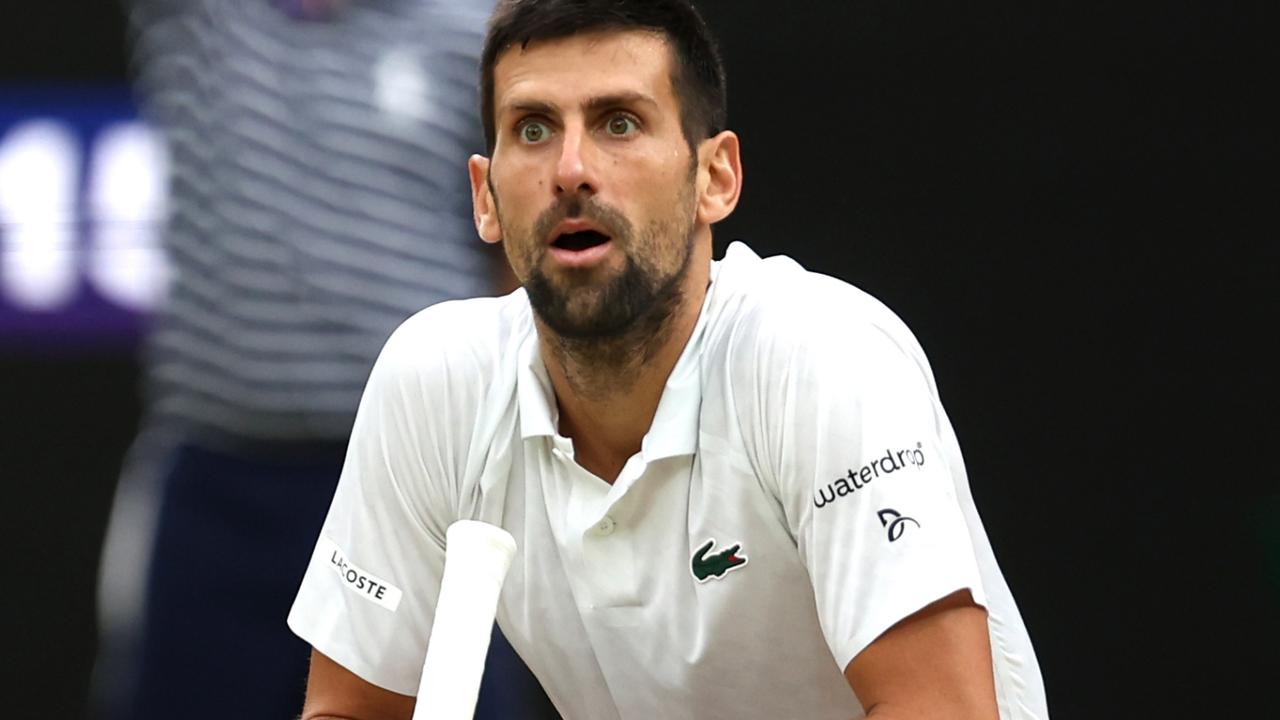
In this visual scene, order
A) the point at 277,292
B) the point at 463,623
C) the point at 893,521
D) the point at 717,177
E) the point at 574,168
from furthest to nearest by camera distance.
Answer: the point at 277,292 → the point at 717,177 → the point at 574,168 → the point at 893,521 → the point at 463,623

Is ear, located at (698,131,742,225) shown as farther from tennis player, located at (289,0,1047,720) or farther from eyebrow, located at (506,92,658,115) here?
eyebrow, located at (506,92,658,115)

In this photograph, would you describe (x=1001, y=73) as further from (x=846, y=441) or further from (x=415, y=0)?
(x=846, y=441)

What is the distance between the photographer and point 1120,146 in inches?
130

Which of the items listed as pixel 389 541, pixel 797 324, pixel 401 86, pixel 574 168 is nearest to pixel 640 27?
pixel 574 168

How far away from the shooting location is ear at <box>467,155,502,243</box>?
7.57 ft

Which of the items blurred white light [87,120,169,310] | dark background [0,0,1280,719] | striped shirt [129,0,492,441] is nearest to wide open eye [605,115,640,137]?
striped shirt [129,0,492,441]

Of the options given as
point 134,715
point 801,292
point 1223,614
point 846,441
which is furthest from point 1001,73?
point 134,715

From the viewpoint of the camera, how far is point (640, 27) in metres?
2.21

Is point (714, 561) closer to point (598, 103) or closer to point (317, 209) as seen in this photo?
point (598, 103)

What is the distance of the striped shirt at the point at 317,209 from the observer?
3.04 metres

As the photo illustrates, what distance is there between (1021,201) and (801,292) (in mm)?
1233

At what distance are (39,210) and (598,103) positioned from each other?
5.21ft

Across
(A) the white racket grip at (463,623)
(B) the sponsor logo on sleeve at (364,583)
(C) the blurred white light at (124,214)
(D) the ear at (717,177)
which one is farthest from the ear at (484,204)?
(C) the blurred white light at (124,214)

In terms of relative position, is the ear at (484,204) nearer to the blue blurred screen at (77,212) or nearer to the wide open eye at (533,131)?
the wide open eye at (533,131)
